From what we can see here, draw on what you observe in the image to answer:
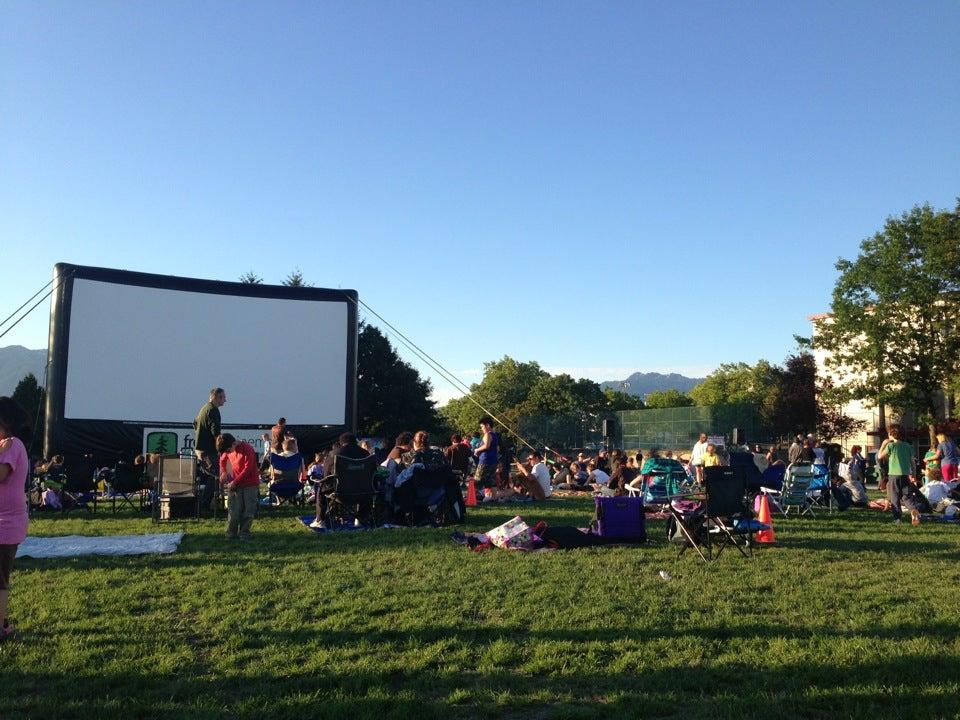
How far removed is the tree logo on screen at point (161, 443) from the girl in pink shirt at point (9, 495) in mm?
10939

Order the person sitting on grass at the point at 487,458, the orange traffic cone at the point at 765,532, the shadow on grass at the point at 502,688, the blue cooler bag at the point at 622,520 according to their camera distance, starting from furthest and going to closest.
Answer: the person sitting on grass at the point at 487,458 → the orange traffic cone at the point at 765,532 → the blue cooler bag at the point at 622,520 → the shadow on grass at the point at 502,688

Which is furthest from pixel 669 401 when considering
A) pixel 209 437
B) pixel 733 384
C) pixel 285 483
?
pixel 209 437

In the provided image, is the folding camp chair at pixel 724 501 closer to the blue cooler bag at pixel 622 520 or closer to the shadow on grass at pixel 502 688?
the blue cooler bag at pixel 622 520

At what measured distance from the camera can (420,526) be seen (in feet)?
33.2

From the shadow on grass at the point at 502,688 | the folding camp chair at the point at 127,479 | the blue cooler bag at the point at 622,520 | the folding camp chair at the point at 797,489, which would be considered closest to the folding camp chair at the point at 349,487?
the blue cooler bag at the point at 622,520

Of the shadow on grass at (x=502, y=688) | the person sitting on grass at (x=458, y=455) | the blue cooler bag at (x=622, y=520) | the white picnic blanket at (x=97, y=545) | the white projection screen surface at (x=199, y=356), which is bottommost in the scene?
the shadow on grass at (x=502, y=688)

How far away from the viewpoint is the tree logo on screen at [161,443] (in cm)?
1503

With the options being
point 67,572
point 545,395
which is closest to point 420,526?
point 67,572

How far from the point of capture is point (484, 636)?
4.63m

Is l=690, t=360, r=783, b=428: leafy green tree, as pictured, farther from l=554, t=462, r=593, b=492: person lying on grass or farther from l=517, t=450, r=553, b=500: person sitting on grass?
l=517, t=450, r=553, b=500: person sitting on grass

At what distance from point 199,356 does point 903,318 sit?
3191cm

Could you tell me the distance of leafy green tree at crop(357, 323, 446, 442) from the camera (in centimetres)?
4200

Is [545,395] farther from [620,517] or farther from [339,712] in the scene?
[339,712]

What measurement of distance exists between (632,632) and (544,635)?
52 centimetres
